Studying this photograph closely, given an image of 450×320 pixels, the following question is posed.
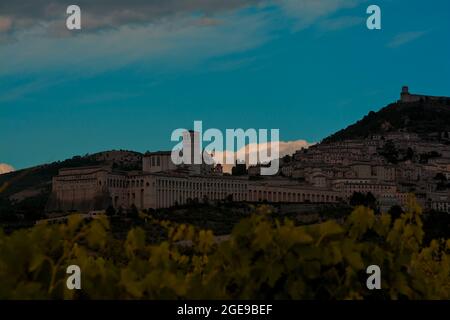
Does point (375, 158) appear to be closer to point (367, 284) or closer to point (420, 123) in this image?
point (420, 123)

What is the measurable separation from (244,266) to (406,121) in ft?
562

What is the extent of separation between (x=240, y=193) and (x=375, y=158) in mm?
37951

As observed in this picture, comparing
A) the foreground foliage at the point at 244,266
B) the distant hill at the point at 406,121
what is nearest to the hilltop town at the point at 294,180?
the distant hill at the point at 406,121

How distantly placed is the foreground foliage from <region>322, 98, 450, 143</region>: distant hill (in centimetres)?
16054

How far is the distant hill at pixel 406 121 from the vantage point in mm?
171125

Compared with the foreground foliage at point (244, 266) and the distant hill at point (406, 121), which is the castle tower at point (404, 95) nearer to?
the distant hill at point (406, 121)

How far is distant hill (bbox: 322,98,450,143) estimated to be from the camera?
17112cm

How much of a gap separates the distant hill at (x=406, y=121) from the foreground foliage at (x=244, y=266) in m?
161

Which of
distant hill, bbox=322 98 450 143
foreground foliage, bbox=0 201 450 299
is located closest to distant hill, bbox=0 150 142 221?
distant hill, bbox=322 98 450 143

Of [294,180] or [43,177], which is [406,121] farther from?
[43,177]

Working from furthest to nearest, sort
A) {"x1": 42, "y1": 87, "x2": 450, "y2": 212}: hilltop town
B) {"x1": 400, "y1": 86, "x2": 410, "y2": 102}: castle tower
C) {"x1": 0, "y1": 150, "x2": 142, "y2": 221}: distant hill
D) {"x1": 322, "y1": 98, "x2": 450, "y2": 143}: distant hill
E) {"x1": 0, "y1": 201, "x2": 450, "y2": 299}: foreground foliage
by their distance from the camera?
1. {"x1": 400, "y1": 86, "x2": 410, "y2": 102}: castle tower
2. {"x1": 322, "y1": 98, "x2": 450, "y2": 143}: distant hill
3. {"x1": 0, "y1": 150, "x2": 142, "y2": 221}: distant hill
4. {"x1": 42, "y1": 87, "x2": 450, "y2": 212}: hilltop town
5. {"x1": 0, "y1": 201, "x2": 450, "y2": 299}: foreground foliage

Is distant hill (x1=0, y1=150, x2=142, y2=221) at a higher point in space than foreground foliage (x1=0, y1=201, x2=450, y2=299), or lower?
higher

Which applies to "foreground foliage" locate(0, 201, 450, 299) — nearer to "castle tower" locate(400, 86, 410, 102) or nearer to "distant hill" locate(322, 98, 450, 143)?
"distant hill" locate(322, 98, 450, 143)

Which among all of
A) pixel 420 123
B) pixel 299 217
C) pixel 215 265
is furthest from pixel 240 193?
pixel 215 265
